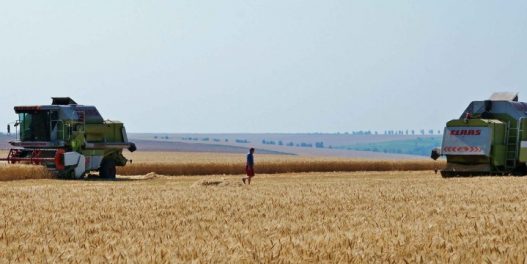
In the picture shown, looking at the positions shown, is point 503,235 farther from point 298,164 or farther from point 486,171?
point 298,164

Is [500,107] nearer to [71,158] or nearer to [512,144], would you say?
[512,144]

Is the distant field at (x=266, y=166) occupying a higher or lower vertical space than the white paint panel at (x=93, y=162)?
lower

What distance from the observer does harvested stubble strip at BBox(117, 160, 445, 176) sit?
41.1 metres

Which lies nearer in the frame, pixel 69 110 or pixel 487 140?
pixel 487 140

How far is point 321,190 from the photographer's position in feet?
66.2

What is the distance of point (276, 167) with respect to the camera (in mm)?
44062

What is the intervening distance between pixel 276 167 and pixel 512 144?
1485 cm

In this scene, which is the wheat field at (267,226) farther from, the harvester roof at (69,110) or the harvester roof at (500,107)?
the harvester roof at (500,107)

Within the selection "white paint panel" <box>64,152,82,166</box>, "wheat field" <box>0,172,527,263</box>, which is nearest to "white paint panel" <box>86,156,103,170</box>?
"white paint panel" <box>64,152,82,166</box>

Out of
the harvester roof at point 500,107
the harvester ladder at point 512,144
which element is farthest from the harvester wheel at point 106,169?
the harvester ladder at point 512,144

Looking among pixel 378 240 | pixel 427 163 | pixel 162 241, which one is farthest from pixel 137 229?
pixel 427 163

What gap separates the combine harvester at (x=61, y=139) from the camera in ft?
106

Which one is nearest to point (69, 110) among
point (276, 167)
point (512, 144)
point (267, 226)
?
point (276, 167)

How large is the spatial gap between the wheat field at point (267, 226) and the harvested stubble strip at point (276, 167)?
20691mm
